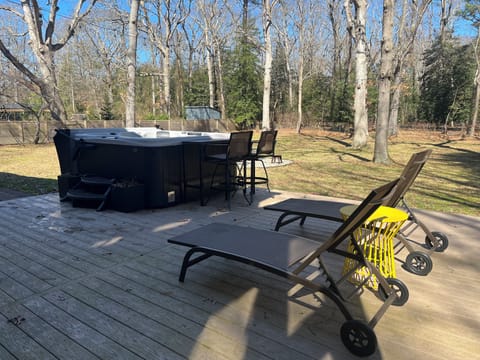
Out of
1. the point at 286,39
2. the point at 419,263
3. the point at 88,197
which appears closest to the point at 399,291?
the point at 419,263

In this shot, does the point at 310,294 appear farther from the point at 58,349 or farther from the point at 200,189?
the point at 200,189

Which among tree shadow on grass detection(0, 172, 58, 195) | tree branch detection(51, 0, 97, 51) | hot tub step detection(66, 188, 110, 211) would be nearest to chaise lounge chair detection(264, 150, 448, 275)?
hot tub step detection(66, 188, 110, 211)

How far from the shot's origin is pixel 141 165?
4277 millimetres

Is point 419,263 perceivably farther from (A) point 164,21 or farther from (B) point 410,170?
(A) point 164,21

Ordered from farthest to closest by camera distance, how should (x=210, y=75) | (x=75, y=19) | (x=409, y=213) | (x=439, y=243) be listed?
(x=210, y=75)
(x=75, y=19)
(x=409, y=213)
(x=439, y=243)

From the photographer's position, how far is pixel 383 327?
185 cm

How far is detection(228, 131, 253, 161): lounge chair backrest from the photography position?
4285 millimetres

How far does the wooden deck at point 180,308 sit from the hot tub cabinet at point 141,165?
1.12 meters

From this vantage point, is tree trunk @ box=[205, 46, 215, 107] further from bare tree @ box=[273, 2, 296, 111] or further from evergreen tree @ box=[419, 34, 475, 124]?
evergreen tree @ box=[419, 34, 475, 124]

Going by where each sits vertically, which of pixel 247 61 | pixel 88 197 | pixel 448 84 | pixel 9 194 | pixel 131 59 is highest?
pixel 247 61

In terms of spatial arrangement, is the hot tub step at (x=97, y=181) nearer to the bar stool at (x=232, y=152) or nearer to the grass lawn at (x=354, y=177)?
the bar stool at (x=232, y=152)

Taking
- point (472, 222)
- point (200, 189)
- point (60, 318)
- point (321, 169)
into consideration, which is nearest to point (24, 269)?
point (60, 318)

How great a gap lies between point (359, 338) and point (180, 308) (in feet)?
3.39

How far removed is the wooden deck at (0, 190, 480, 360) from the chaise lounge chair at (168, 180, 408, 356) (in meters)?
0.11
